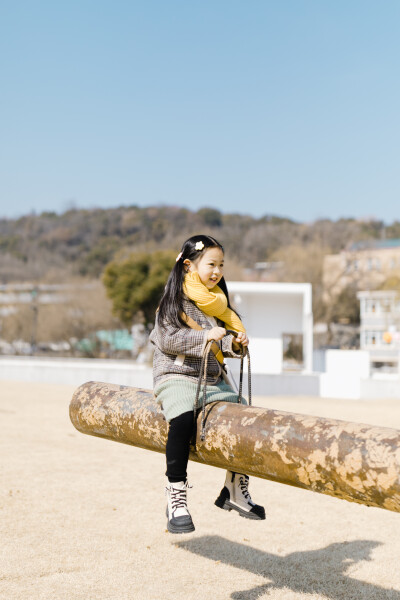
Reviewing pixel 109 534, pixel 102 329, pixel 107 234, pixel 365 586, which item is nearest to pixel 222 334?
pixel 365 586

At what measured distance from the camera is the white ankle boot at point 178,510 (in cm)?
336

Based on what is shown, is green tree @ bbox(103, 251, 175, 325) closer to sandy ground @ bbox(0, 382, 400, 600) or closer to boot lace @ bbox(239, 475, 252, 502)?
sandy ground @ bbox(0, 382, 400, 600)

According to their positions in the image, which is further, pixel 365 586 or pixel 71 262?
pixel 71 262

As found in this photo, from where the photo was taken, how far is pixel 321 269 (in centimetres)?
5491

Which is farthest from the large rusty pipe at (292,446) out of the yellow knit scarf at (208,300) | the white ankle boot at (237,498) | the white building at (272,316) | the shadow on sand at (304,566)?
the white building at (272,316)

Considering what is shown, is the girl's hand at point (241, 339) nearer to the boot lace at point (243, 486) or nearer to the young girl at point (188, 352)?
the young girl at point (188, 352)

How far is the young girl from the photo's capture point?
11.1ft

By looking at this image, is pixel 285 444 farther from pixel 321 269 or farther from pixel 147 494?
pixel 321 269

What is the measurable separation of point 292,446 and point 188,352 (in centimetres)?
76

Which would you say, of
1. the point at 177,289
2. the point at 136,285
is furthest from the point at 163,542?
the point at 136,285

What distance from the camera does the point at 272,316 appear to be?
82.6 ft

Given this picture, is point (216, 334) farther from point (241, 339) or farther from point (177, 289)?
point (177, 289)

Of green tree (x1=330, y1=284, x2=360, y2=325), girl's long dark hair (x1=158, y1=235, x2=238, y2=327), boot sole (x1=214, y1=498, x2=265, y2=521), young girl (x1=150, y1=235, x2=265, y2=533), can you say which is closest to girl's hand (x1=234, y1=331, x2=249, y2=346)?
young girl (x1=150, y1=235, x2=265, y2=533)

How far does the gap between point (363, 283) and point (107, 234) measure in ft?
193
